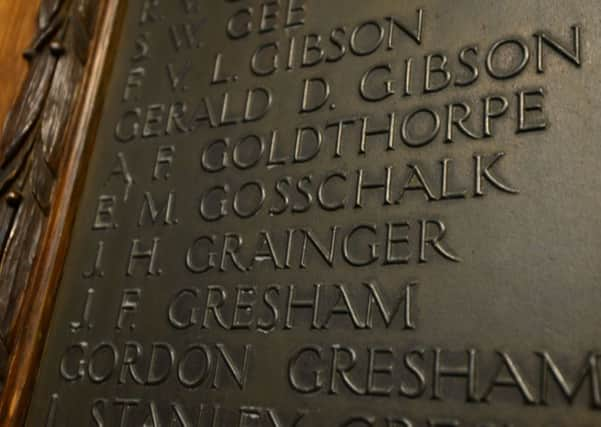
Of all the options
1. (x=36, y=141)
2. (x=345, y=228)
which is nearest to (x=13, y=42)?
(x=36, y=141)

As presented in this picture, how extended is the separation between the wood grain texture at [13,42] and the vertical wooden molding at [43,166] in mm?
40

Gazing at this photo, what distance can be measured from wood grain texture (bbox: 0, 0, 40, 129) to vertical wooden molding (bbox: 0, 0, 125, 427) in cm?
4

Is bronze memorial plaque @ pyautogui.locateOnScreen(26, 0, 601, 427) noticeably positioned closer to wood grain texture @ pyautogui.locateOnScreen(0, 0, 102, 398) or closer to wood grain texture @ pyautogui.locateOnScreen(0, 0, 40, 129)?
wood grain texture @ pyautogui.locateOnScreen(0, 0, 102, 398)

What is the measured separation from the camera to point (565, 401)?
1.25m

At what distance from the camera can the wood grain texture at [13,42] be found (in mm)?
2061

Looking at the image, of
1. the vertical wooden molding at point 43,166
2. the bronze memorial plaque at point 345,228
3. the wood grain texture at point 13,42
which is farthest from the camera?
the wood grain texture at point 13,42

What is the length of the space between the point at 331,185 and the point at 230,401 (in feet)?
1.78

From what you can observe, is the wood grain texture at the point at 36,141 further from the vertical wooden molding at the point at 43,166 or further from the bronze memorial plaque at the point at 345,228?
the bronze memorial plaque at the point at 345,228

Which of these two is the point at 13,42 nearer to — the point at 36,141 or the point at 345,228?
the point at 36,141

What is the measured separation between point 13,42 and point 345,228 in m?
1.23

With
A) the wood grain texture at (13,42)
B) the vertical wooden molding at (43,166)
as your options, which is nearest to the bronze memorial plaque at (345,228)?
the vertical wooden molding at (43,166)

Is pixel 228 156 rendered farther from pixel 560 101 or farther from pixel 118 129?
pixel 560 101

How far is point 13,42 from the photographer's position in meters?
2.11

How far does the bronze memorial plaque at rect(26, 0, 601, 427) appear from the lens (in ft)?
4.43
